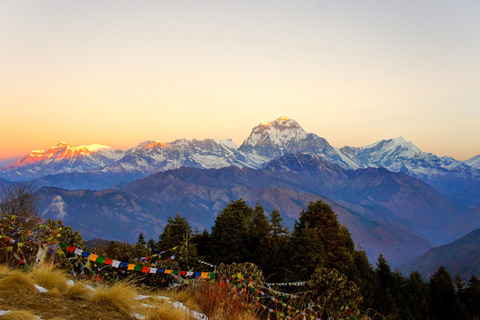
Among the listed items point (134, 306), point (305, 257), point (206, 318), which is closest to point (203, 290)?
point (206, 318)

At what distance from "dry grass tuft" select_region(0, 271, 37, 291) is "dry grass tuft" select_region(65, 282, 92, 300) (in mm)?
799

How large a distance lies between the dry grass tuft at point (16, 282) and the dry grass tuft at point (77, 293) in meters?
0.80

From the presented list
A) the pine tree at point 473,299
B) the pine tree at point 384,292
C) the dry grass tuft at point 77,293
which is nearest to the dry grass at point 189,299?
the dry grass tuft at point 77,293

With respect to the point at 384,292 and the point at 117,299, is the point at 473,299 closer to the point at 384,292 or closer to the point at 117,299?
the point at 384,292

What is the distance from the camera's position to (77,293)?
8047 millimetres

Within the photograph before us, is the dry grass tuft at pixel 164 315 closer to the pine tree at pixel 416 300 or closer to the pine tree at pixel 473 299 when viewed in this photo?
the pine tree at pixel 416 300

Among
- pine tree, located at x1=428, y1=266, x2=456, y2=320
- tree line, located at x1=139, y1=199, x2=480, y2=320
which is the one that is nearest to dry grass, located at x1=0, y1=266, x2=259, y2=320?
tree line, located at x1=139, y1=199, x2=480, y2=320

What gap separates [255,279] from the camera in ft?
33.1

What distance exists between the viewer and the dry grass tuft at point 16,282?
7703mm

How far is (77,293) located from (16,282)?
57.2 inches

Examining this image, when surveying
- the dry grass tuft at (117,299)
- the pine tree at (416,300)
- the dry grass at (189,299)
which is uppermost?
the dry grass tuft at (117,299)

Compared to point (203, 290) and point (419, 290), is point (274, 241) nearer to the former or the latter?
point (419, 290)

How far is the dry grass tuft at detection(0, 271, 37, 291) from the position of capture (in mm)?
7703

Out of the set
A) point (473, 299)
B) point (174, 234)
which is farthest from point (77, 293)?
→ point (473, 299)
